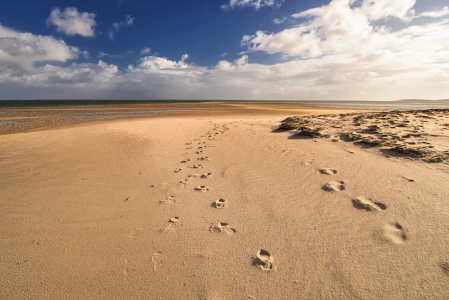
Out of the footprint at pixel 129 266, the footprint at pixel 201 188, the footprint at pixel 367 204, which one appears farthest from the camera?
the footprint at pixel 201 188

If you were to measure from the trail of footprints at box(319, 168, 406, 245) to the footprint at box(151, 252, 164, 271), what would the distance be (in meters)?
2.69

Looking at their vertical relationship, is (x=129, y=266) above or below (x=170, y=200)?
below

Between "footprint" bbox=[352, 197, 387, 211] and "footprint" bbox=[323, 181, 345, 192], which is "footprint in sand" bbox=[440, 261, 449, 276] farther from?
"footprint" bbox=[323, 181, 345, 192]

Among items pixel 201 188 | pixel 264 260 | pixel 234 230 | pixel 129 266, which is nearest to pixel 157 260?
pixel 129 266

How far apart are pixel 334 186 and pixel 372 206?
2.28ft

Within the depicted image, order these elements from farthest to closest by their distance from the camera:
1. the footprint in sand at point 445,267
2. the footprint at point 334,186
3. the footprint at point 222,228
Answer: the footprint at point 334,186
the footprint at point 222,228
the footprint in sand at point 445,267

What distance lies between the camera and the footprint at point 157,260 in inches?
81.8

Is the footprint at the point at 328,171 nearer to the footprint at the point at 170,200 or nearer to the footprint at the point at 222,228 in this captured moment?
the footprint at the point at 222,228

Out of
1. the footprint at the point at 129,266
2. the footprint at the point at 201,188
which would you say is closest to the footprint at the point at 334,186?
the footprint at the point at 201,188

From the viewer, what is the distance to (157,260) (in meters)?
2.16

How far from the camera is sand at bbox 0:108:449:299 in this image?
1.86m

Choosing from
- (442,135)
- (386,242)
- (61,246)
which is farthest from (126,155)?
(442,135)

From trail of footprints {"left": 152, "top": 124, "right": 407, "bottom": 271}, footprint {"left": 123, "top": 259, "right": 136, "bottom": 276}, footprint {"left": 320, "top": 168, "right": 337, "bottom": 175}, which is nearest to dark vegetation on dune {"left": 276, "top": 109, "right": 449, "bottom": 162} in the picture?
footprint {"left": 320, "top": 168, "right": 337, "bottom": 175}

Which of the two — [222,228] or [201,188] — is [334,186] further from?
[201,188]
